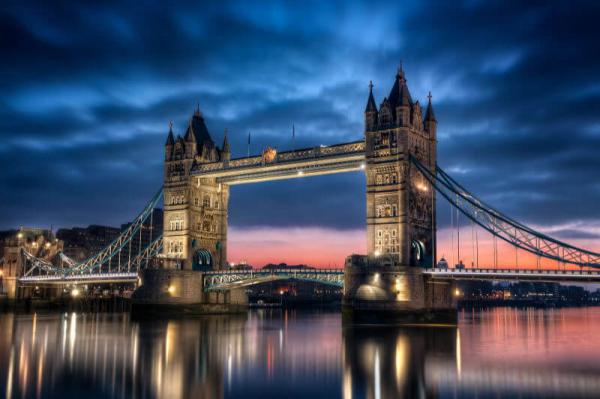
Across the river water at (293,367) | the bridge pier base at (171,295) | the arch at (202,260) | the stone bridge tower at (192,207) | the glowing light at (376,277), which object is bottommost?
the river water at (293,367)

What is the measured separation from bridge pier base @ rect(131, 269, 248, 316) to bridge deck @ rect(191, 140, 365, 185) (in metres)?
11.4

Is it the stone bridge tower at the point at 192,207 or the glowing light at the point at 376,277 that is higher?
the stone bridge tower at the point at 192,207

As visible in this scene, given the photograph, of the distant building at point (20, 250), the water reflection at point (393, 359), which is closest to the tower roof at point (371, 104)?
the water reflection at point (393, 359)

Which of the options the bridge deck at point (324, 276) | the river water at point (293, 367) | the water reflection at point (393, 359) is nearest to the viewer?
the river water at point (293, 367)

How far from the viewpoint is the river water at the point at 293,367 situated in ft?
73.7

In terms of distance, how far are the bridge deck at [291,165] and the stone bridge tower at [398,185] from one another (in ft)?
8.63

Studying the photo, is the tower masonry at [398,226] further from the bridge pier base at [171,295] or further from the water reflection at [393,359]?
the bridge pier base at [171,295]

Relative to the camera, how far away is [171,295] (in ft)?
231

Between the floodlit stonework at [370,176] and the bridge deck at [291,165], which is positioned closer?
the floodlit stonework at [370,176]

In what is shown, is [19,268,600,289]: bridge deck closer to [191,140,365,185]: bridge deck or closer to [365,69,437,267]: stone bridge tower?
[365,69,437,267]: stone bridge tower

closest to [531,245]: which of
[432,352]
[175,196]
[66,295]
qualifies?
[432,352]

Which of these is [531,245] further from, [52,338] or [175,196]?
[175,196]

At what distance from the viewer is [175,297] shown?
7062 cm

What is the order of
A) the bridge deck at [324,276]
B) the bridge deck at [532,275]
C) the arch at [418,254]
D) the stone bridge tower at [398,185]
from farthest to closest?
the arch at [418,254]
the stone bridge tower at [398,185]
the bridge deck at [324,276]
the bridge deck at [532,275]
